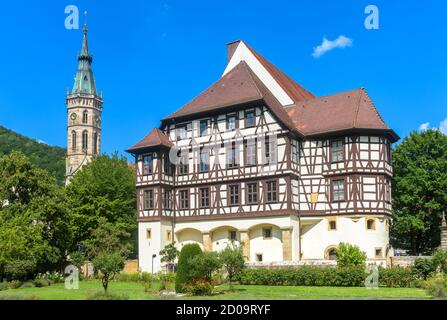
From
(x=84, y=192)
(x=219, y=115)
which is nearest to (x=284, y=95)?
(x=219, y=115)

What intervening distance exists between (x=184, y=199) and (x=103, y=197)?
705 centimetres

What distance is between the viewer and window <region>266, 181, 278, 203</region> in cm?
3994

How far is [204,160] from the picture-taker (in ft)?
143

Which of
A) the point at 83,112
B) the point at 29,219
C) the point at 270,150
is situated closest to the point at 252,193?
the point at 270,150

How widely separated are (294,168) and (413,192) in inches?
349

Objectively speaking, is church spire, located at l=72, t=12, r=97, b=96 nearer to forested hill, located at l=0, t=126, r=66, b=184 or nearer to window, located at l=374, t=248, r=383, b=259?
forested hill, located at l=0, t=126, r=66, b=184

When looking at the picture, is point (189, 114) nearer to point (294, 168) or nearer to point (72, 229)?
point (294, 168)

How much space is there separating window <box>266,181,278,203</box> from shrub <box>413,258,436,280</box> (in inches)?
479

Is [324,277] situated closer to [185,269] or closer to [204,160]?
[185,269]

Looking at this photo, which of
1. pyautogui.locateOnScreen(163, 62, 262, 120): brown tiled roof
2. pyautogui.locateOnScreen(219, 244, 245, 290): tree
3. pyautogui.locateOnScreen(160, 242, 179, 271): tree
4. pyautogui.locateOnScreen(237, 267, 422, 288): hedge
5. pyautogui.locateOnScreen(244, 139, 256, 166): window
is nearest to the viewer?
pyautogui.locateOnScreen(219, 244, 245, 290): tree

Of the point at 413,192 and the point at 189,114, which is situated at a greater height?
the point at 189,114

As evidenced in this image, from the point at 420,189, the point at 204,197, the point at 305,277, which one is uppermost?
the point at 420,189

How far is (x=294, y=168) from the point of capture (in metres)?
40.2

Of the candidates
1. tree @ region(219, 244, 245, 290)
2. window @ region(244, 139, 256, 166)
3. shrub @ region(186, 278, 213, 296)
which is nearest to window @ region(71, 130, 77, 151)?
window @ region(244, 139, 256, 166)
